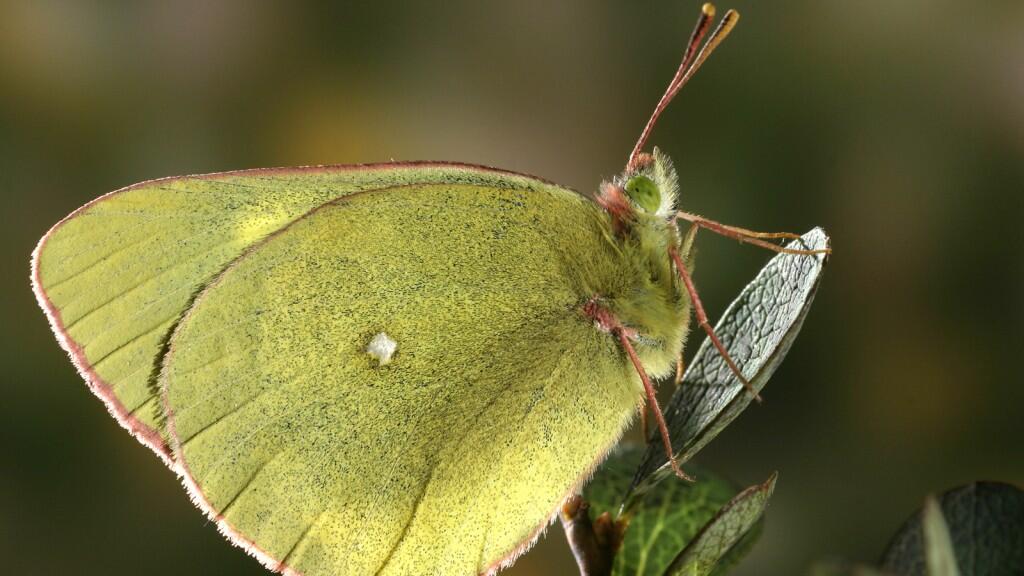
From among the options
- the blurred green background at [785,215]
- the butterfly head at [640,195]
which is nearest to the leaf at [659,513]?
the butterfly head at [640,195]

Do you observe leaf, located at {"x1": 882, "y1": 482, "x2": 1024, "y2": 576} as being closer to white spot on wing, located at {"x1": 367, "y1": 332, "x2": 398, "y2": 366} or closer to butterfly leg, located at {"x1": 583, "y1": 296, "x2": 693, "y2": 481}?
butterfly leg, located at {"x1": 583, "y1": 296, "x2": 693, "y2": 481}

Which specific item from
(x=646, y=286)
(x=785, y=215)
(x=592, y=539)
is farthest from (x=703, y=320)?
(x=785, y=215)

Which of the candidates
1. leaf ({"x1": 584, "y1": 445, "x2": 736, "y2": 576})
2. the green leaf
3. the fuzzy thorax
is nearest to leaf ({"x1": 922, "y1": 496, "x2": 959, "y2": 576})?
the green leaf

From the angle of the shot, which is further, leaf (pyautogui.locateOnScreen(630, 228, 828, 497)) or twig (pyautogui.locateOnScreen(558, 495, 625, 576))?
twig (pyautogui.locateOnScreen(558, 495, 625, 576))

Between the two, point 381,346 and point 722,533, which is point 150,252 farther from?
point 722,533

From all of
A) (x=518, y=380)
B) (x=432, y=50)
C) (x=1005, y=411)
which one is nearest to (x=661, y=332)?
(x=518, y=380)

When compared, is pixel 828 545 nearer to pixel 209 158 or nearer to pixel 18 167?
pixel 209 158

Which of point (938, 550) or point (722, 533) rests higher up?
point (938, 550)
